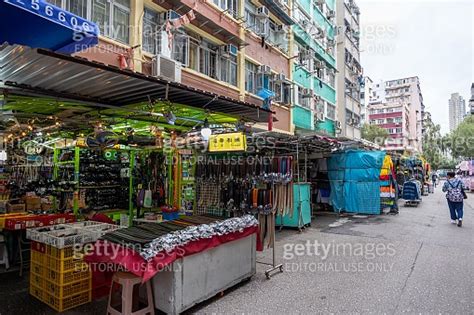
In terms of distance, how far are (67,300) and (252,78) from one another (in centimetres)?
1201

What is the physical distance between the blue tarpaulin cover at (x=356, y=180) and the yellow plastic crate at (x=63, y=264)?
11191 mm

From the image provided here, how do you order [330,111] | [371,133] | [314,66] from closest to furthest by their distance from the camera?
[314,66]
[330,111]
[371,133]

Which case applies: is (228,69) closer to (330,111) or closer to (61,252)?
(61,252)

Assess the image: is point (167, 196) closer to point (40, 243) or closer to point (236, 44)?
point (40, 243)

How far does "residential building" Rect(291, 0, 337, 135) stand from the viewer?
59.2 feet

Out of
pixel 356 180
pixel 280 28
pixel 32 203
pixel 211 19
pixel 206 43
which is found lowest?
pixel 32 203

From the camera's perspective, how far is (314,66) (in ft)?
67.9

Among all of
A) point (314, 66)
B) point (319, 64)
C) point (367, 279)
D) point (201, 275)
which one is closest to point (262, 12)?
point (314, 66)

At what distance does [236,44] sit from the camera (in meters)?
13.0

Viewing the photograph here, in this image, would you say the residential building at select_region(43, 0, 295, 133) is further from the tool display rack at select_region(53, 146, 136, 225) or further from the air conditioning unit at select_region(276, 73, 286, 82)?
the tool display rack at select_region(53, 146, 136, 225)

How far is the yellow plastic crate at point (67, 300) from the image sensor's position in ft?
13.8

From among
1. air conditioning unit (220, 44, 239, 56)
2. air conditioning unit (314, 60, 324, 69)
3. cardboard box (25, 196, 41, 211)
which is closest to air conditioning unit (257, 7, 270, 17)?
air conditioning unit (220, 44, 239, 56)

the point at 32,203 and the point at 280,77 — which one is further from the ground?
the point at 280,77

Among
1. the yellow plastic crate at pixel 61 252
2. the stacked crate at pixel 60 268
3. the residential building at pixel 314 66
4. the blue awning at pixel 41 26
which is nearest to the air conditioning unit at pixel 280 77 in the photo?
the residential building at pixel 314 66
